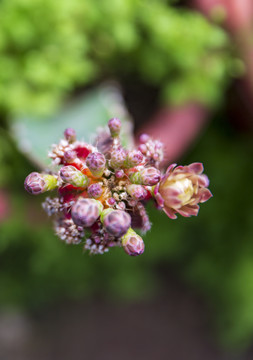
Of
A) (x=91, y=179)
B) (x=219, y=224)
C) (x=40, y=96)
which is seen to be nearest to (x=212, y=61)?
(x=40, y=96)

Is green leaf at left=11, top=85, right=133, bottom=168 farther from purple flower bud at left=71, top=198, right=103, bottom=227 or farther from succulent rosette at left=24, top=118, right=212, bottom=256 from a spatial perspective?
purple flower bud at left=71, top=198, right=103, bottom=227

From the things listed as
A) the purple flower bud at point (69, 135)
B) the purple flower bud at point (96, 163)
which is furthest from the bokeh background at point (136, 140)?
the purple flower bud at point (96, 163)

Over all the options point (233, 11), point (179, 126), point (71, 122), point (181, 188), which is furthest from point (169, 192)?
point (233, 11)

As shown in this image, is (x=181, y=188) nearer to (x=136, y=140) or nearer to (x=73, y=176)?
(x=73, y=176)

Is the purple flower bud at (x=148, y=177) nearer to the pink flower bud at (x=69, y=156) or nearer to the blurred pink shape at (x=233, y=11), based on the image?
the pink flower bud at (x=69, y=156)

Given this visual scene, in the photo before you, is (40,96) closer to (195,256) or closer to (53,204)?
(53,204)
